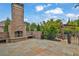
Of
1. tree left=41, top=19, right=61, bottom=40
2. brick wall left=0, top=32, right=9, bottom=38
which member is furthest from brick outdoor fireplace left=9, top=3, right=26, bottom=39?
tree left=41, top=19, right=61, bottom=40

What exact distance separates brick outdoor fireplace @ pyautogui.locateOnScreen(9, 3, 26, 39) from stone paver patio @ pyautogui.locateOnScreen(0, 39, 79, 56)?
3.8 inches

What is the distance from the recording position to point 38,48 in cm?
296

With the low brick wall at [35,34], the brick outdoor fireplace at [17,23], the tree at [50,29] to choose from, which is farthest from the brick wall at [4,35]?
the tree at [50,29]

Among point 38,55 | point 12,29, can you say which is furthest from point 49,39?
point 12,29

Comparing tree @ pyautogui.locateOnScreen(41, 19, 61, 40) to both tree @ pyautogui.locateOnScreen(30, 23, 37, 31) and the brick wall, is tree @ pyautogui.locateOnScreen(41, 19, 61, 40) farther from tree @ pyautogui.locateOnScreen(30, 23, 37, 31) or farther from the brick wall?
the brick wall

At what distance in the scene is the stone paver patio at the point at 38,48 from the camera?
2.94m

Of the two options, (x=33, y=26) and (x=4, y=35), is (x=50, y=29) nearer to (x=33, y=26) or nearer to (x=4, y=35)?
(x=33, y=26)

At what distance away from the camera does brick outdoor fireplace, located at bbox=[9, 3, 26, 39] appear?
2926 millimetres

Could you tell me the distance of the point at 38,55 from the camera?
2928 millimetres

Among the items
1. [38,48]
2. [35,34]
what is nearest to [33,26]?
[35,34]

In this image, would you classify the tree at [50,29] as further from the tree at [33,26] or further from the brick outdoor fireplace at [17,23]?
the brick outdoor fireplace at [17,23]

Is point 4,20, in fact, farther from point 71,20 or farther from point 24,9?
point 71,20

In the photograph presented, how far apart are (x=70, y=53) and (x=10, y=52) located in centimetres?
63

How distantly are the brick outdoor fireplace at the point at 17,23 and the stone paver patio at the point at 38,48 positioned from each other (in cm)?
10
